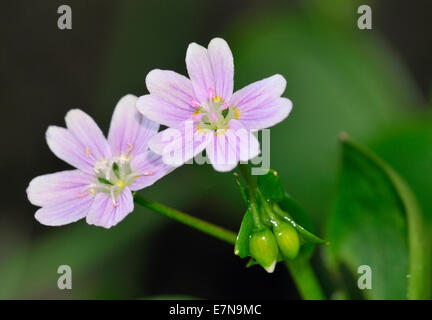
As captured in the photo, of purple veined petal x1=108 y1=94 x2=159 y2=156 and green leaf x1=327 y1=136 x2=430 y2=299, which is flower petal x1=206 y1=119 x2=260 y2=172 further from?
green leaf x1=327 y1=136 x2=430 y2=299

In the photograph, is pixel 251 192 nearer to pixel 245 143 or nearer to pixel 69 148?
pixel 245 143

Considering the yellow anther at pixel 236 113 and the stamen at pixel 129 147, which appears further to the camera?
the stamen at pixel 129 147

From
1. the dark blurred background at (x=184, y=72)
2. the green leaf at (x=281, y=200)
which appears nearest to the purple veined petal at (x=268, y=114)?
the green leaf at (x=281, y=200)

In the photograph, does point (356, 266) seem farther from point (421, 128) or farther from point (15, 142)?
point (15, 142)

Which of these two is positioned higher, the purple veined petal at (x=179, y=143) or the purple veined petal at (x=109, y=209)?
the purple veined petal at (x=179, y=143)

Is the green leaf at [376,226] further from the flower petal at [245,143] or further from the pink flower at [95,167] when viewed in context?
the pink flower at [95,167]
